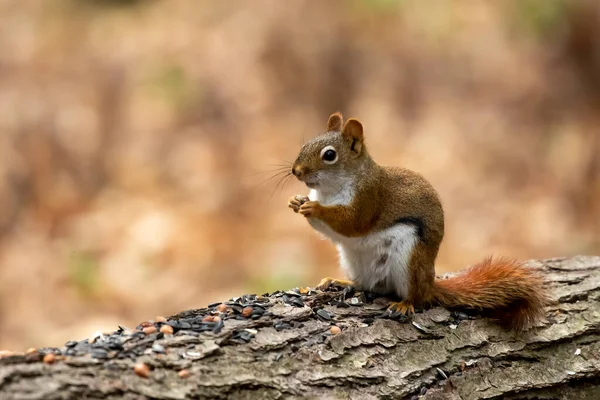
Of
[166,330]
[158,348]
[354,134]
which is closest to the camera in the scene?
[158,348]

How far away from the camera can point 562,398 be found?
8.33 feet

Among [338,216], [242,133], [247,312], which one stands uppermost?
[242,133]

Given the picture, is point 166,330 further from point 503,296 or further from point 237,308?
point 503,296

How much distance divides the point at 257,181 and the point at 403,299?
3.10 metres

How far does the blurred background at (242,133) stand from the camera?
Result: 5.02 metres

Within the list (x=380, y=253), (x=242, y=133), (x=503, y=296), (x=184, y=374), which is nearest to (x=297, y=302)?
(x=380, y=253)

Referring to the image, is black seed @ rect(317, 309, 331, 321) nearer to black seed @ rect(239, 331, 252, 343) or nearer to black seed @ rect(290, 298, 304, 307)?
black seed @ rect(290, 298, 304, 307)

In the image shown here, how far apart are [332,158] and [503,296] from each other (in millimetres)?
758

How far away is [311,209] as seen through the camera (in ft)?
8.48

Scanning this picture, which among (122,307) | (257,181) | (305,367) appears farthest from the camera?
(257,181)

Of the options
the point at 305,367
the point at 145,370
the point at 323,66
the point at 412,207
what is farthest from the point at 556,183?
the point at 145,370

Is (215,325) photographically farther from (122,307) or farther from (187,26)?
(187,26)

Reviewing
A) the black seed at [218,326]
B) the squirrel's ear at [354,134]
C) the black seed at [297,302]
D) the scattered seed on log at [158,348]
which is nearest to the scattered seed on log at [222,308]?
the black seed at [218,326]

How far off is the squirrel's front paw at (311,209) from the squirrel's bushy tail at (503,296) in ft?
1.66
